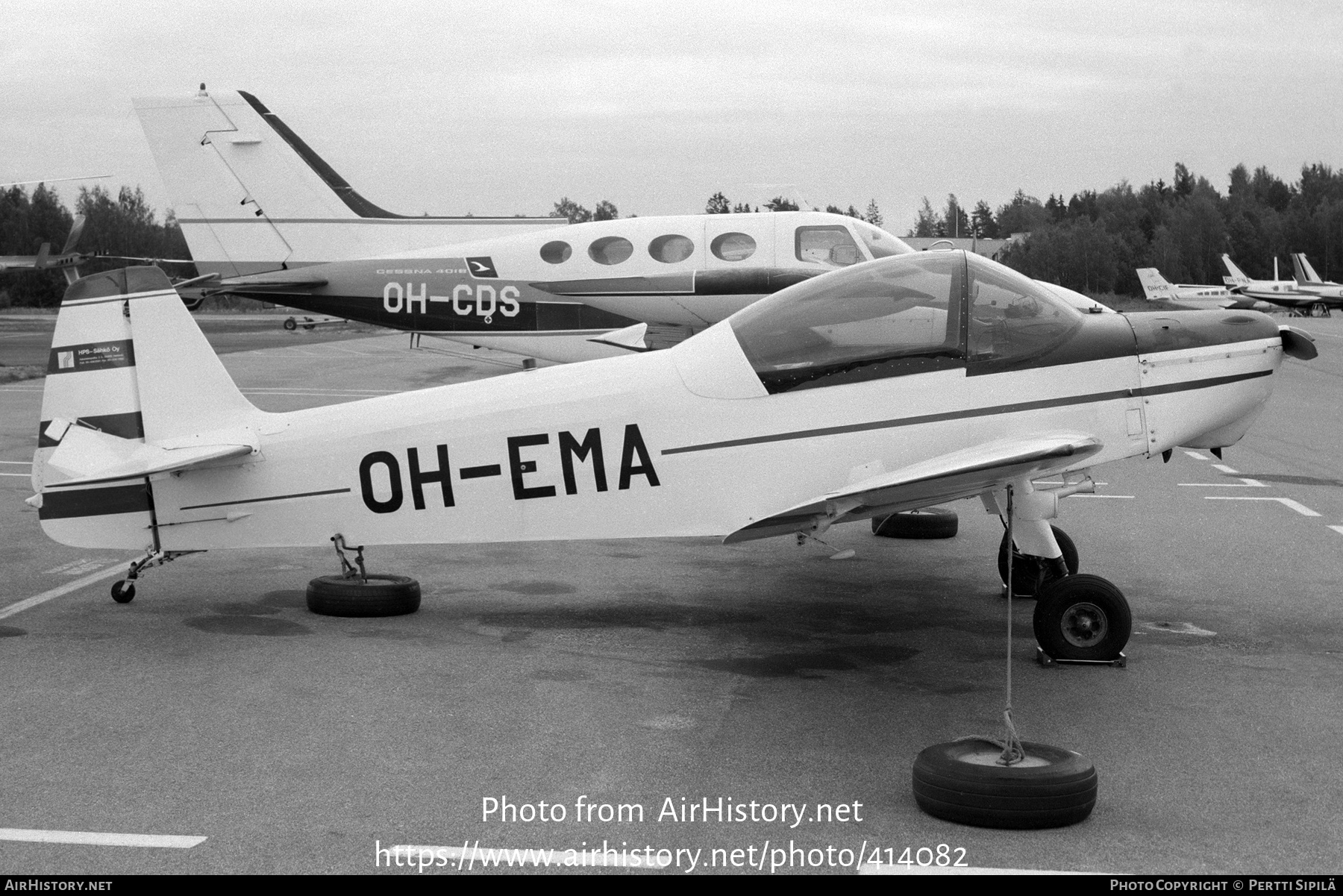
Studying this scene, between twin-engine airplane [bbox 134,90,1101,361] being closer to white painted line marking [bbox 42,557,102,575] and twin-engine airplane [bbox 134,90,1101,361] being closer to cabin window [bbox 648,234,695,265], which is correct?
cabin window [bbox 648,234,695,265]

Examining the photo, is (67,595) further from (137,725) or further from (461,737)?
(461,737)

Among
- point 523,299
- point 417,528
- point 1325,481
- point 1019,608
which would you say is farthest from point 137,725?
point 1325,481

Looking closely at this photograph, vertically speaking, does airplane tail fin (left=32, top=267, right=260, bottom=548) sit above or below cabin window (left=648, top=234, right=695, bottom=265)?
below

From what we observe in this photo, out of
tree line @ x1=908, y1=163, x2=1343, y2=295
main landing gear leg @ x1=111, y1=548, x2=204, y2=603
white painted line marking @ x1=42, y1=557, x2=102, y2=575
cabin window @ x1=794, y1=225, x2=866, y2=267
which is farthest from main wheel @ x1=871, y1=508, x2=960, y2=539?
tree line @ x1=908, y1=163, x2=1343, y2=295

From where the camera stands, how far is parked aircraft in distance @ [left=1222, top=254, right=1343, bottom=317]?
75.8 meters

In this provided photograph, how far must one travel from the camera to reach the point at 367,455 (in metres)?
7.14

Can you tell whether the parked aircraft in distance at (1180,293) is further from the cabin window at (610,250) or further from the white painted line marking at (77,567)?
the white painted line marking at (77,567)

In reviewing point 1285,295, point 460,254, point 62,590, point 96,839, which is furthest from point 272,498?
point 1285,295

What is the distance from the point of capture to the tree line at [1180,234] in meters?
111

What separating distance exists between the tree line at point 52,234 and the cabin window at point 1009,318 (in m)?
76.8

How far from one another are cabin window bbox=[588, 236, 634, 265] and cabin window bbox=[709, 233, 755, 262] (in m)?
1.03

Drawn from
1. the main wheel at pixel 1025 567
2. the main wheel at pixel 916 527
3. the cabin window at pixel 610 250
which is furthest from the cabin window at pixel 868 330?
the cabin window at pixel 610 250

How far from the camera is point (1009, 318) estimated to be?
22.3ft

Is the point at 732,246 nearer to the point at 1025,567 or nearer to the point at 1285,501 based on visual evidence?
the point at 1285,501
